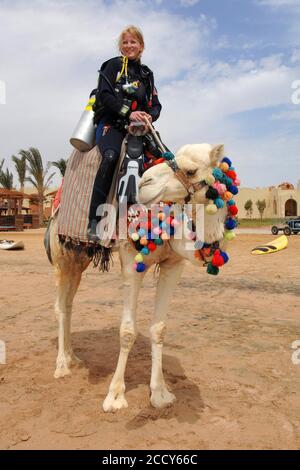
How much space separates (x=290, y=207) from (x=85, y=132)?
230ft

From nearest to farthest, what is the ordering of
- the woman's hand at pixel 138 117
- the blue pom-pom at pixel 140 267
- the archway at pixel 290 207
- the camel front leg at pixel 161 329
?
the blue pom-pom at pixel 140 267 → the woman's hand at pixel 138 117 → the camel front leg at pixel 161 329 → the archway at pixel 290 207

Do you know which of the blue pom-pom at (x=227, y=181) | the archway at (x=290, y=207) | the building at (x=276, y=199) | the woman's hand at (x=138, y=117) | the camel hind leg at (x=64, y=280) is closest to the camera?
the blue pom-pom at (x=227, y=181)

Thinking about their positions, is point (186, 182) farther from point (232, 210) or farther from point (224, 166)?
point (232, 210)

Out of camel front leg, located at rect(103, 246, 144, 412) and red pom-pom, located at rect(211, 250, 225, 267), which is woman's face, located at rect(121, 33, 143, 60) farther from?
red pom-pom, located at rect(211, 250, 225, 267)

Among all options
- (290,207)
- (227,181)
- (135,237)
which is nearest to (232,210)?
(227,181)

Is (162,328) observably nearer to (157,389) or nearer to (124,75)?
(157,389)

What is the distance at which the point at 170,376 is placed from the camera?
159 inches

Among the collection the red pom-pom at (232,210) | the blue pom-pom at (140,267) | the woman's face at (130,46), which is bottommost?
the blue pom-pom at (140,267)

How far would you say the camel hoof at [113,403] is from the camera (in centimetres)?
327

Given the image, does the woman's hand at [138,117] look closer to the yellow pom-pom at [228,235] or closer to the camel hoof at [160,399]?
the yellow pom-pom at [228,235]

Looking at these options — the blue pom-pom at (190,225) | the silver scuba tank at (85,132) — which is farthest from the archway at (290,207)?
the blue pom-pom at (190,225)

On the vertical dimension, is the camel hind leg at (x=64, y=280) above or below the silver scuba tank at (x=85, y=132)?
below
